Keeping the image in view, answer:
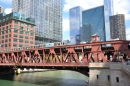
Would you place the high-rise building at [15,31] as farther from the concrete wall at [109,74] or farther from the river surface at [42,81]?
the concrete wall at [109,74]

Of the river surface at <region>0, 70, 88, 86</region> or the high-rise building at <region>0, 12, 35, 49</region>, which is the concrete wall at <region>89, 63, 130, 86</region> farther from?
the high-rise building at <region>0, 12, 35, 49</region>

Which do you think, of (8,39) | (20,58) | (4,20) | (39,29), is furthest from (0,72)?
(39,29)

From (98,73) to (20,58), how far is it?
34.7m

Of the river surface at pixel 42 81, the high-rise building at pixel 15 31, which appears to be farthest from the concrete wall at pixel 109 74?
the high-rise building at pixel 15 31

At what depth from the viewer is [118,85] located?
35.8m

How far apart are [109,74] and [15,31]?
11268 centimetres

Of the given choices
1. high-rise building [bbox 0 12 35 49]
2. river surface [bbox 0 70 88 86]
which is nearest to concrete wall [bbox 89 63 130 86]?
river surface [bbox 0 70 88 86]

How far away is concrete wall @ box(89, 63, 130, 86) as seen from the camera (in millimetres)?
35406

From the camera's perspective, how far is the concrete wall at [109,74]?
3541 centimetres

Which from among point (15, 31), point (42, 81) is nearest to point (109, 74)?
point (42, 81)

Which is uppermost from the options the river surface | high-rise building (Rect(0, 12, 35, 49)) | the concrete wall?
high-rise building (Rect(0, 12, 35, 49))

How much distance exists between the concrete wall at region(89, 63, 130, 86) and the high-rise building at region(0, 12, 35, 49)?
343ft

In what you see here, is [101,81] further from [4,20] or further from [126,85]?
→ [4,20]

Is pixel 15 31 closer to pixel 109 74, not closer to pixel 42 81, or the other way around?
pixel 42 81
